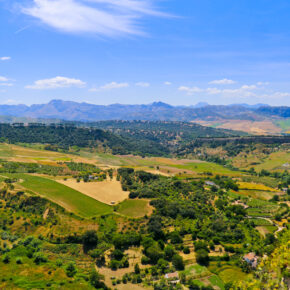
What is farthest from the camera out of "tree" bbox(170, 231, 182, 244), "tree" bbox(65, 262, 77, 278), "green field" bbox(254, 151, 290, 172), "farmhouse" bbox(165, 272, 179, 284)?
"green field" bbox(254, 151, 290, 172)

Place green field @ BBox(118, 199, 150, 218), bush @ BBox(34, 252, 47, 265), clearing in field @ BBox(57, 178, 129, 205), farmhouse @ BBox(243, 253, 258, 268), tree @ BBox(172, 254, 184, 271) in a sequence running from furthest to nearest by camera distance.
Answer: clearing in field @ BBox(57, 178, 129, 205) < green field @ BBox(118, 199, 150, 218) < bush @ BBox(34, 252, 47, 265) < tree @ BBox(172, 254, 184, 271) < farmhouse @ BBox(243, 253, 258, 268)

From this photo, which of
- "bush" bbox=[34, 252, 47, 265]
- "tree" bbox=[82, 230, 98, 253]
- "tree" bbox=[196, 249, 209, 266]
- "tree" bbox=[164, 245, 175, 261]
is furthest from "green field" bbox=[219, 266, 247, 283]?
"bush" bbox=[34, 252, 47, 265]

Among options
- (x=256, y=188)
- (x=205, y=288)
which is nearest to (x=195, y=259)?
(x=205, y=288)

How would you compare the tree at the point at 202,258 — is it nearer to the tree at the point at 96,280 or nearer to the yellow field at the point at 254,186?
the tree at the point at 96,280

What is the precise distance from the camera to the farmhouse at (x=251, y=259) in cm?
6027

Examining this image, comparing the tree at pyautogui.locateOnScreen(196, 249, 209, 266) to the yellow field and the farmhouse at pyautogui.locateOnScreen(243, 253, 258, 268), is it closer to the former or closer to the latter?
the farmhouse at pyautogui.locateOnScreen(243, 253, 258, 268)

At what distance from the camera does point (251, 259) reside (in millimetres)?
62062

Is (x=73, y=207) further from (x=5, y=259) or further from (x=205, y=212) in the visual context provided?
(x=205, y=212)

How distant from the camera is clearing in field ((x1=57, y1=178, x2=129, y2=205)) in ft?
330

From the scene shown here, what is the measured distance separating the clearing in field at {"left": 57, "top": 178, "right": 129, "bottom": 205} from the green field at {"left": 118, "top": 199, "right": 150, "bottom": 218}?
13.3 ft

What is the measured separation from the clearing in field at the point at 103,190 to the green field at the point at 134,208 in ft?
13.3

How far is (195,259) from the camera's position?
66.4 meters

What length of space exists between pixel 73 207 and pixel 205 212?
4929 cm

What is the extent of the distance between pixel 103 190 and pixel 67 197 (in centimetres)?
1665
